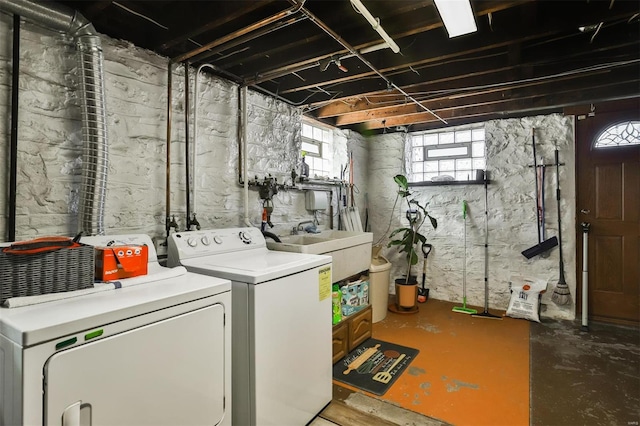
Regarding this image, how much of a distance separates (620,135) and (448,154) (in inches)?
65.2

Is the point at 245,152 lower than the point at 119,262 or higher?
higher

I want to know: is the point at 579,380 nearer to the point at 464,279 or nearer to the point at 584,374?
the point at 584,374

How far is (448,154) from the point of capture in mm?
4258

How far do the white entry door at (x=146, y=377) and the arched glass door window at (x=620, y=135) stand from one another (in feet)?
13.1

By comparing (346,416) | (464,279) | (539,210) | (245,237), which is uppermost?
(539,210)

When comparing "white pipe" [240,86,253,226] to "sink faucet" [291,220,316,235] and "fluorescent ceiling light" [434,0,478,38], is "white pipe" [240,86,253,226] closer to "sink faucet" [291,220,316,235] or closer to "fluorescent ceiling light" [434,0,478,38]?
"sink faucet" [291,220,316,235]

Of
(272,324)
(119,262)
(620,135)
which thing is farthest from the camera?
(620,135)

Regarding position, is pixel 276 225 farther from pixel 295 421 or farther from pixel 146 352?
pixel 146 352

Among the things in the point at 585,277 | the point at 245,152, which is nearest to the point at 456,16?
the point at 245,152

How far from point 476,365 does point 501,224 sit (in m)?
1.87

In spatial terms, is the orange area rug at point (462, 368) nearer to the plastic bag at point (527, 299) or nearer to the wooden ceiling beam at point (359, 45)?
the plastic bag at point (527, 299)

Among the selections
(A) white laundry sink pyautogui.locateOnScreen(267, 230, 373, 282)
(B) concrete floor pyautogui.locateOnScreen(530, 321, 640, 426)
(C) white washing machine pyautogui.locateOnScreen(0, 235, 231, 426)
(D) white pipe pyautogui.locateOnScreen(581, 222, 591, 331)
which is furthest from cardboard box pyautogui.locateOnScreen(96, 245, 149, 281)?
(D) white pipe pyautogui.locateOnScreen(581, 222, 591, 331)

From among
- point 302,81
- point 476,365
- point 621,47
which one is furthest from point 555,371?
point 302,81

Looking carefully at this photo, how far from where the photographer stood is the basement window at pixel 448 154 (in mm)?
4074
